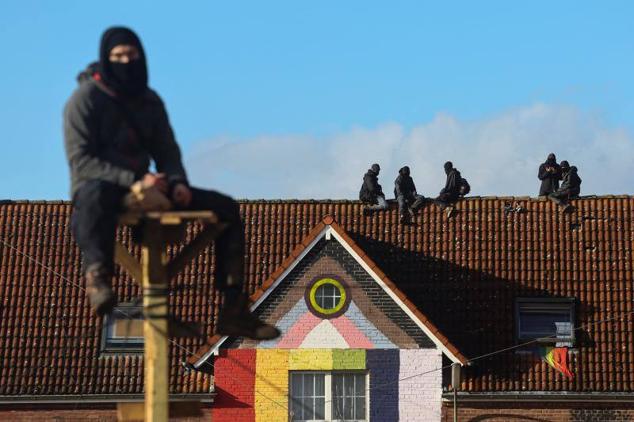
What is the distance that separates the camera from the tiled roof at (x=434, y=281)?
93.7 ft

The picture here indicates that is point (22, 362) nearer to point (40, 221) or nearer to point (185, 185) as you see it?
point (40, 221)

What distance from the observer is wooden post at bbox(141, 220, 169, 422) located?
33.2ft

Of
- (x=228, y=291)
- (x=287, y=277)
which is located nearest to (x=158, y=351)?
(x=228, y=291)

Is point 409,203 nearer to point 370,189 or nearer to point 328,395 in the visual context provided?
point 370,189

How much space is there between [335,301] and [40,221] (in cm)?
718

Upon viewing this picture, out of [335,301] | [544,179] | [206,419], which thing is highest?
[544,179]

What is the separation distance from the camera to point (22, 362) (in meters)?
28.8

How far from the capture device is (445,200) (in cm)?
3109

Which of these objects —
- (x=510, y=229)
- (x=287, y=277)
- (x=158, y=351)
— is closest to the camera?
(x=158, y=351)

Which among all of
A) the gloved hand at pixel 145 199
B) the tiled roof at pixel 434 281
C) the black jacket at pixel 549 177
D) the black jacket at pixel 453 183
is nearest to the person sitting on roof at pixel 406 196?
the tiled roof at pixel 434 281

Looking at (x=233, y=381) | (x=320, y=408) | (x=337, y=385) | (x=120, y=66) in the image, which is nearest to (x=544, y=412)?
(x=337, y=385)

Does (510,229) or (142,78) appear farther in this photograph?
(510,229)

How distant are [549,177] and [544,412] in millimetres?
5790

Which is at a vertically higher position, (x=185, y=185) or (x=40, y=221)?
(x=40, y=221)
